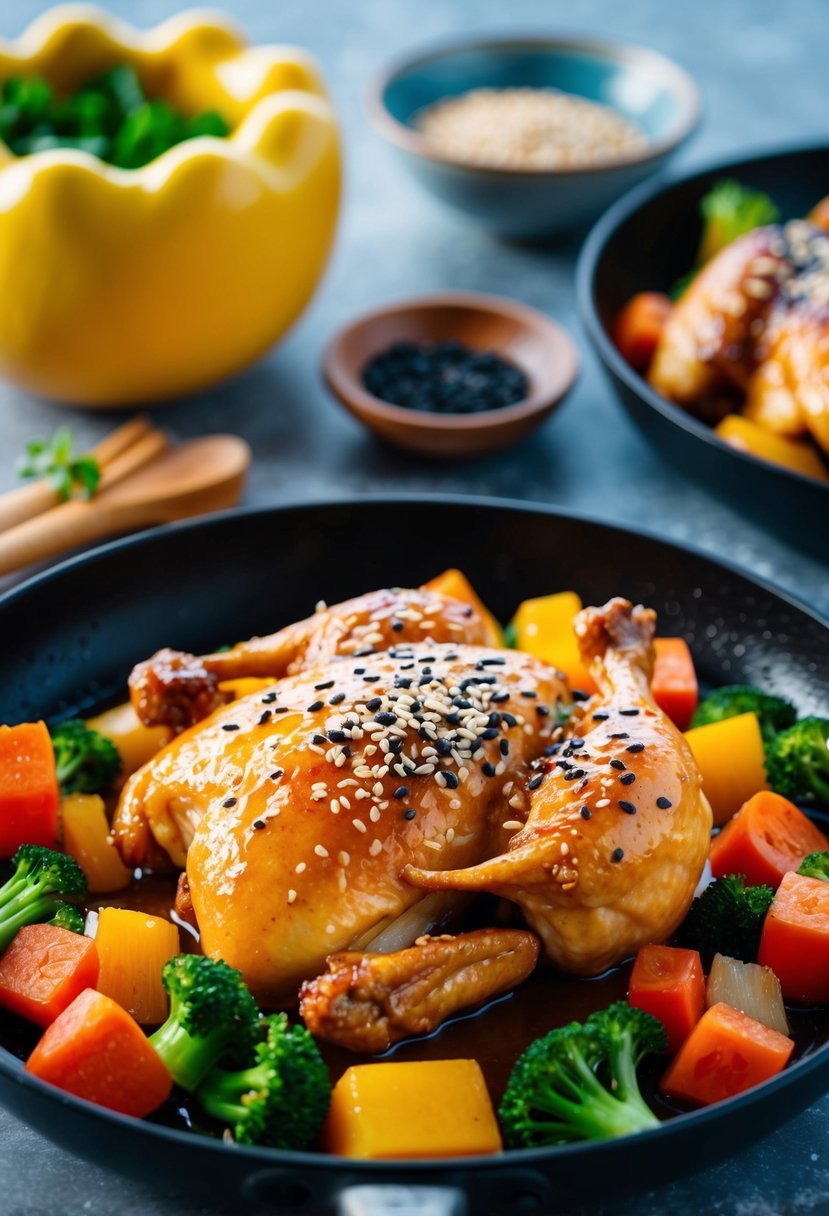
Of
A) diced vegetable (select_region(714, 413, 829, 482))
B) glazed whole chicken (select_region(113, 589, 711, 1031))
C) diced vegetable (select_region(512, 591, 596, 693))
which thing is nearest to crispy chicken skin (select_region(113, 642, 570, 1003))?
glazed whole chicken (select_region(113, 589, 711, 1031))

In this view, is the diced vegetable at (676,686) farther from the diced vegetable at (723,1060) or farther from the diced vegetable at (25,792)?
the diced vegetable at (25,792)

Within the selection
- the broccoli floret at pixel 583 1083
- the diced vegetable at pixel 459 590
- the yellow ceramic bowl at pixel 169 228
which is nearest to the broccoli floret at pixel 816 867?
the broccoli floret at pixel 583 1083

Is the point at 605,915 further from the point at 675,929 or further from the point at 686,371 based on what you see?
the point at 686,371

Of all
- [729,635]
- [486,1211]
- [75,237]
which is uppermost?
[75,237]

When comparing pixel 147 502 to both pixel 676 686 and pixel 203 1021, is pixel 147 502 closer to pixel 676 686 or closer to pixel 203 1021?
pixel 676 686

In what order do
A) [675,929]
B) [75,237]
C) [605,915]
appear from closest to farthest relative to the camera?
1. [605,915]
2. [675,929]
3. [75,237]

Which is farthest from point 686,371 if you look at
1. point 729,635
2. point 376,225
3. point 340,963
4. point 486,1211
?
point 486,1211
